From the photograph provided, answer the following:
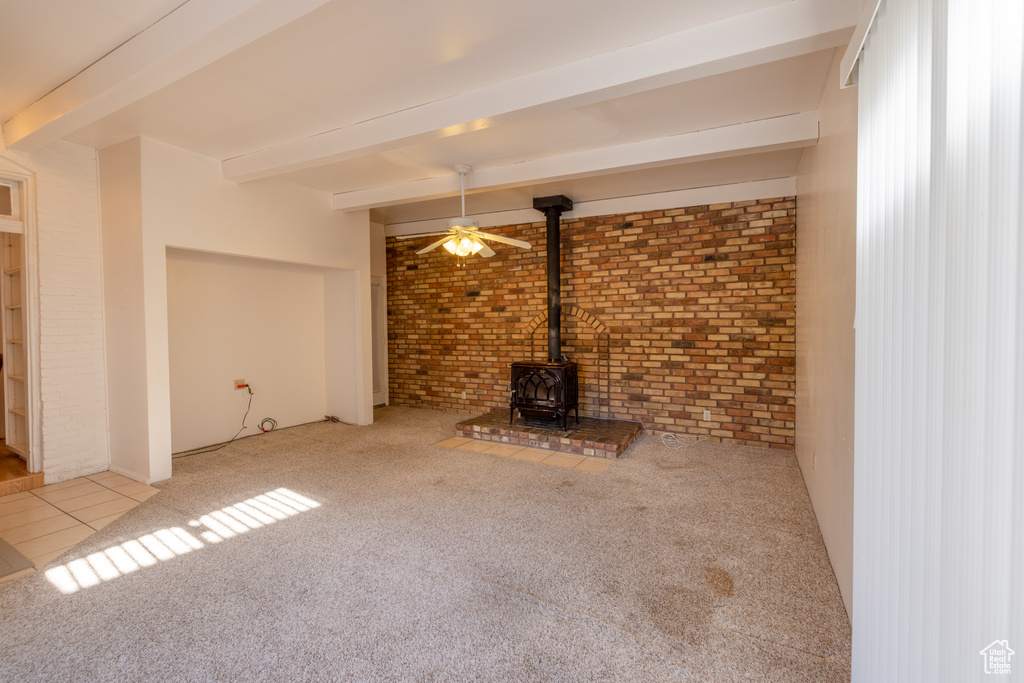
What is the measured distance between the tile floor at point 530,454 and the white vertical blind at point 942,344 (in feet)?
8.94

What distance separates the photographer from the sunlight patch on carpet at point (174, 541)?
242 centimetres

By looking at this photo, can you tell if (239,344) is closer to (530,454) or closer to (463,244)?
(463,244)

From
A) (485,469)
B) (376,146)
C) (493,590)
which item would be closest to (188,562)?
(493,590)

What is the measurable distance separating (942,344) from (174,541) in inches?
Result: 142

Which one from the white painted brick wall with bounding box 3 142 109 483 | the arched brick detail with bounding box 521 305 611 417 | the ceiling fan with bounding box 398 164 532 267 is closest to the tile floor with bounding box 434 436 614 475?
the arched brick detail with bounding box 521 305 611 417

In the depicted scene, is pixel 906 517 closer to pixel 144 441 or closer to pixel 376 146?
pixel 376 146

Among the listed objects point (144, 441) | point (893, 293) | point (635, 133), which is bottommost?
point (144, 441)

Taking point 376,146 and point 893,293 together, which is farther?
point 376,146

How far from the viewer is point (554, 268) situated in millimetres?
5320

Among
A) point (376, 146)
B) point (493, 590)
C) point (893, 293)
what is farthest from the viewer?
point (376, 146)

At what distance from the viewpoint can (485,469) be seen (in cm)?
413

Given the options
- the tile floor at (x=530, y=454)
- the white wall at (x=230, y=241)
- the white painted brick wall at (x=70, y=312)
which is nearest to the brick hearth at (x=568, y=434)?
the tile floor at (x=530, y=454)

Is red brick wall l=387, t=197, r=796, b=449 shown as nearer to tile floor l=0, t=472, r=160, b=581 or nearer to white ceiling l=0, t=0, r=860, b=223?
white ceiling l=0, t=0, r=860, b=223

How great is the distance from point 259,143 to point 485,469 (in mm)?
3329
